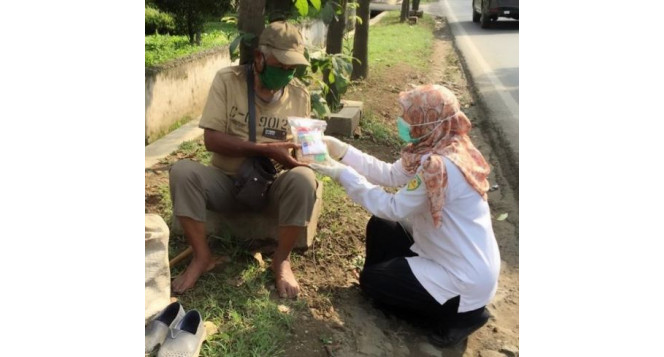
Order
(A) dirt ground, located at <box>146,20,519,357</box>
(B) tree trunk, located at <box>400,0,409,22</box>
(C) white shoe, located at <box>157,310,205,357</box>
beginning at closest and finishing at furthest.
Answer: (C) white shoe, located at <box>157,310,205,357</box> → (A) dirt ground, located at <box>146,20,519,357</box> → (B) tree trunk, located at <box>400,0,409,22</box>

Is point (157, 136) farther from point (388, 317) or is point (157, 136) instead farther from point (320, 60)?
point (388, 317)

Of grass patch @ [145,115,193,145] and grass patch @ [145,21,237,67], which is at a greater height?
grass patch @ [145,21,237,67]

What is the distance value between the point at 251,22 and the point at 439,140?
1521mm

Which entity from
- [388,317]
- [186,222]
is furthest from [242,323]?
[388,317]

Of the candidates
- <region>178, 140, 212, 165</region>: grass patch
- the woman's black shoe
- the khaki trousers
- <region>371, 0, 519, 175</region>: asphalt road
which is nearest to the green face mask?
the khaki trousers

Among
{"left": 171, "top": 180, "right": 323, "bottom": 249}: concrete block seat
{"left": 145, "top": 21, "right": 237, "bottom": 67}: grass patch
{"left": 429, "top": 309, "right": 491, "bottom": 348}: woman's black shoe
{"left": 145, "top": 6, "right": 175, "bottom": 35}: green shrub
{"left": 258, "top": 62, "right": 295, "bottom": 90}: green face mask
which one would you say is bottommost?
{"left": 429, "top": 309, "right": 491, "bottom": 348}: woman's black shoe

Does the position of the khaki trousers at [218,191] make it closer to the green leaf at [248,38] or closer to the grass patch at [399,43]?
the green leaf at [248,38]

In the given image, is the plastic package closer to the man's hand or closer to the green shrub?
the man's hand

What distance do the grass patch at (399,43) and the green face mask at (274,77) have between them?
671 cm

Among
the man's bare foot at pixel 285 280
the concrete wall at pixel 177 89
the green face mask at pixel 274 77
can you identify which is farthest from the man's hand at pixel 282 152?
the concrete wall at pixel 177 89

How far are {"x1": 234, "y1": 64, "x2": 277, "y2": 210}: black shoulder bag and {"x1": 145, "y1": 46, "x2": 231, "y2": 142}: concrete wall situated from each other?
104 inches

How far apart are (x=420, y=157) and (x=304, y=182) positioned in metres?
0.58

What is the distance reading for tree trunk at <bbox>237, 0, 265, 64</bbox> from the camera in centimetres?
357

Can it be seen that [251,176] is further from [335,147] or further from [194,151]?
[194,151]
